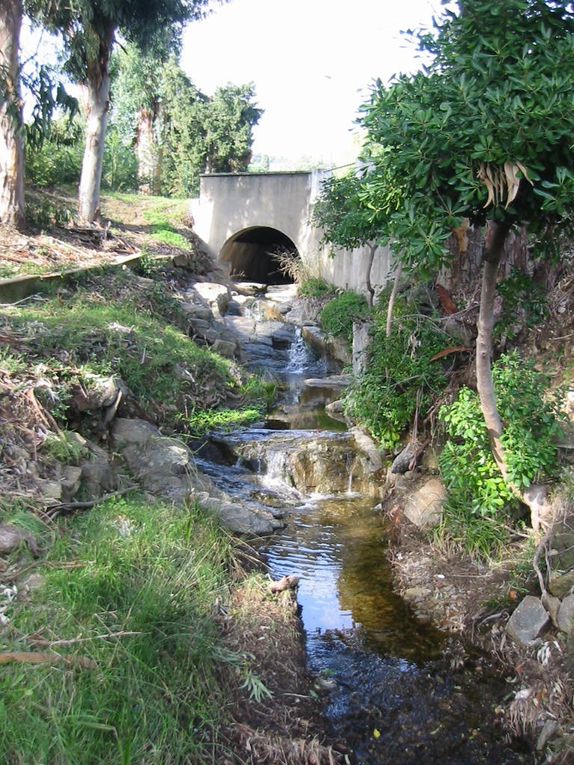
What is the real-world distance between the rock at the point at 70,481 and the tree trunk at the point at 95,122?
1066cm

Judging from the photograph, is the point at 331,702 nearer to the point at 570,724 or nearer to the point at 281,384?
the point at 570,724

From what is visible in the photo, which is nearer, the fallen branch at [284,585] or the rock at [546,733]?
the rock at [546,733]

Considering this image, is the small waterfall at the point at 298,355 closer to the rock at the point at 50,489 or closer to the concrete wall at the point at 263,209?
the concrete wall at the point at 263,209

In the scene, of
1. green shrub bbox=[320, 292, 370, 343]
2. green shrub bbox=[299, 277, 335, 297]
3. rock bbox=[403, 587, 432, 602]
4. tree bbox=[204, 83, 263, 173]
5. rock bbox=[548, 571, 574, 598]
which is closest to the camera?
rock bbox=[548, 571, 574, 598]

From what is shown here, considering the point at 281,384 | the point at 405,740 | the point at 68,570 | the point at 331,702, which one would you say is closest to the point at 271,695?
the point at 331,702

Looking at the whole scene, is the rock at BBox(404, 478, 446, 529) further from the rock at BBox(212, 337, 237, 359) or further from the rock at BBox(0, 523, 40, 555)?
the rock at BBox(212, 337, 237, 359)

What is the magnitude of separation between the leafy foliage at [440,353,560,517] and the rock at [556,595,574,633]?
0.98m

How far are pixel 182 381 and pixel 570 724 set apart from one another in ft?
21.4

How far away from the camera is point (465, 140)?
3.62m

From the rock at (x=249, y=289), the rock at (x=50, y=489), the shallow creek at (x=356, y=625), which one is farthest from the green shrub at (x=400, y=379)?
the rock at (x=249, y=289)

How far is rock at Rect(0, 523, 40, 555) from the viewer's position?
3754 millimetres

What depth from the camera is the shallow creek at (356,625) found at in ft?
12.2

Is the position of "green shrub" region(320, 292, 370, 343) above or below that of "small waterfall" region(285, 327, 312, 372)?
above

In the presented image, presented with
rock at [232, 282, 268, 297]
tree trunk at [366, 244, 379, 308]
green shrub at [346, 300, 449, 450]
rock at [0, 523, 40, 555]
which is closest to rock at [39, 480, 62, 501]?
rock at [0, 523, 40, 555]
